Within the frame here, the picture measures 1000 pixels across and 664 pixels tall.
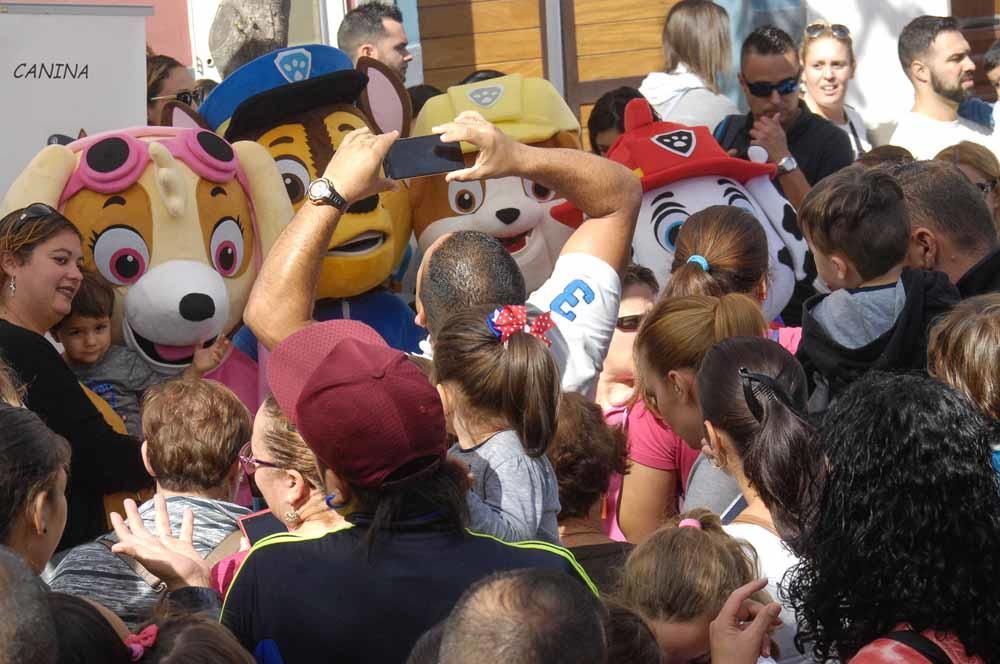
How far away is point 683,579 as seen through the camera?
2.26 m

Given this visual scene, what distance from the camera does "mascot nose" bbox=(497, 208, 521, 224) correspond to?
5082mm

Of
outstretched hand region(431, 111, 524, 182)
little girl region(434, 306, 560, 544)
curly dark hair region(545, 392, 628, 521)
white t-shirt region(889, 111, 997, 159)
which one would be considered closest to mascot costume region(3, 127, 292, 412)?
outstretched hand region(431, 111, 524, 182)

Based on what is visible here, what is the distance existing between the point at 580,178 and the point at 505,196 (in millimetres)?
2000

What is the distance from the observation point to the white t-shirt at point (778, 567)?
2430 mm

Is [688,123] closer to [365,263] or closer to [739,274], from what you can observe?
[365,263]

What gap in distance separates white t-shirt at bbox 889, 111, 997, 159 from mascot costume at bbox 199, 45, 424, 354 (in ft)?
8.31

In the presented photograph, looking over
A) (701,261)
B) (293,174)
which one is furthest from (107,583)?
(293,174)

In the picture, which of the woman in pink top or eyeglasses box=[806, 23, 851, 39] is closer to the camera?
the woman in pink top

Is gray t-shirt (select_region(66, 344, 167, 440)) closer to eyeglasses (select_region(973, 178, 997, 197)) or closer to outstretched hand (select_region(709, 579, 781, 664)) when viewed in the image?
outstretched hand (select_region(709, 579, 781, 664))

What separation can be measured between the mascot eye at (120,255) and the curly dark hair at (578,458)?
1.95m

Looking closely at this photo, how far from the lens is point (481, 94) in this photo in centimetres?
525

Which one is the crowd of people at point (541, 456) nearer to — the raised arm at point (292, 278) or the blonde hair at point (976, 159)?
the raised arm at point (292, 278)

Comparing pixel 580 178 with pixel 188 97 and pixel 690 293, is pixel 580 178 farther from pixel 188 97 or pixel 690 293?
pixel 188 97

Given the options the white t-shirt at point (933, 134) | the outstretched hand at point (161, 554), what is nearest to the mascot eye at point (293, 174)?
the outstretched hand at point (161, 554)
